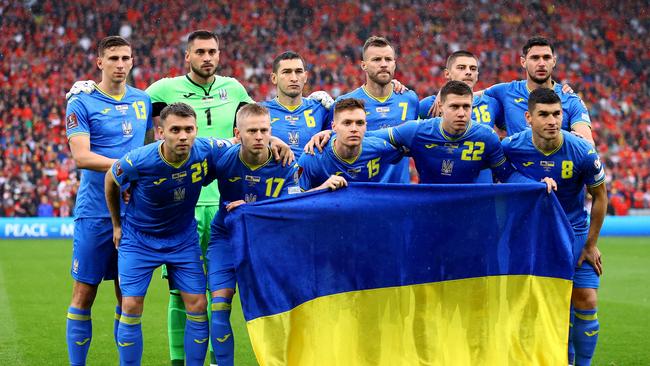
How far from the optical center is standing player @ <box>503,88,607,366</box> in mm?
6121

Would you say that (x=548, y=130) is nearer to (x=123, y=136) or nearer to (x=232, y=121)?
(x=232, y=121)

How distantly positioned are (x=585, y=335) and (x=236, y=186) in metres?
2.71

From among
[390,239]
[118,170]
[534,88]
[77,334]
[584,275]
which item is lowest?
[77,334]

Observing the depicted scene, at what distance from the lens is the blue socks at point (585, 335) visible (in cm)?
631

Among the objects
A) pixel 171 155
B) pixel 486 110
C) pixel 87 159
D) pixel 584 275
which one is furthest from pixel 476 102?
pixel 87 159

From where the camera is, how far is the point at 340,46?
1084 inches

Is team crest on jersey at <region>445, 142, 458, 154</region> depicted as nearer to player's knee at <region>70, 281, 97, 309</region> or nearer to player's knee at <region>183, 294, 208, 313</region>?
player's knee at <region>183, 294, 208, 313</region>

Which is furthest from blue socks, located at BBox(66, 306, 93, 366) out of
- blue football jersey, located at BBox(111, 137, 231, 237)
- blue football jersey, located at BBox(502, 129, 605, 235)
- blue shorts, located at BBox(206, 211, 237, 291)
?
blue football jersey, located at BBox(502, 129, 605, 235)

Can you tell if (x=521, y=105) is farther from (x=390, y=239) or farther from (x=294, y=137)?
(x=390, y=239)

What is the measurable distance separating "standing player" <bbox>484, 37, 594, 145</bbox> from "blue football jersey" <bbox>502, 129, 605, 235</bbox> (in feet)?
2.16

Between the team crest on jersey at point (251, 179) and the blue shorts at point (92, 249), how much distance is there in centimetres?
113

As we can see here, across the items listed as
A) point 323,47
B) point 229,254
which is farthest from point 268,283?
point 323,47

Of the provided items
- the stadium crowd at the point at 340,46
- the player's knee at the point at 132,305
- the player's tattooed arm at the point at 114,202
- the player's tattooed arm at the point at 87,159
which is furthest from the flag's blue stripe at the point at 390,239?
the stadium crowd at the point at 340,46

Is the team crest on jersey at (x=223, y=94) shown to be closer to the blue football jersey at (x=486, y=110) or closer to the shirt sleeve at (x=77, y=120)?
the shirt sleeve at (x=77, y=120)
